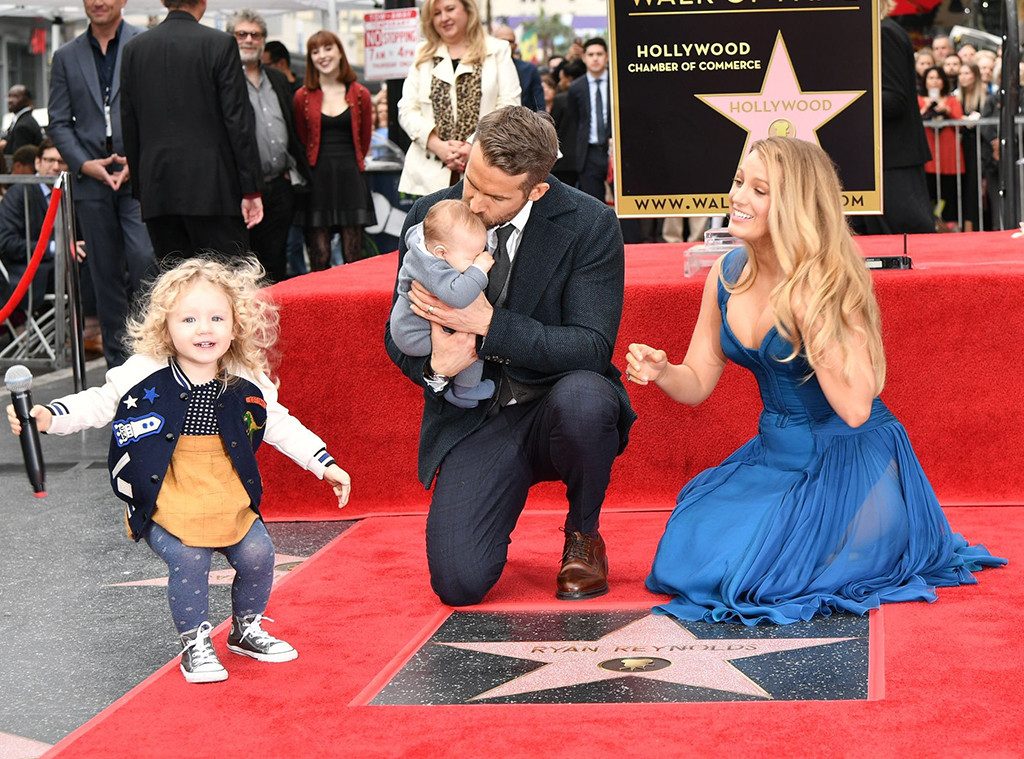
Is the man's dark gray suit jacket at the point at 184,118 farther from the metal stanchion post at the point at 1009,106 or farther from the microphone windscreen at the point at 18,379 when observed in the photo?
the microphone windscreen at the point at 18,379

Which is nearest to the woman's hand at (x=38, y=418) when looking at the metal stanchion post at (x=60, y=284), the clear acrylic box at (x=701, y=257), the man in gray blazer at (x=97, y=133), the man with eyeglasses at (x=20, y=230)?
the clear acrylic box at (x=701, y=257)

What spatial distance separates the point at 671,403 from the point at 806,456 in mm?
920

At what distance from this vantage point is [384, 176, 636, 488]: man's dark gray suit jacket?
3752 mm

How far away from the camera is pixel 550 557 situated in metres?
4.21

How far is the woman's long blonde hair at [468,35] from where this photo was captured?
22.0 feet

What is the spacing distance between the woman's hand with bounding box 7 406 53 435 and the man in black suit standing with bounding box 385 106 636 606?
961mm

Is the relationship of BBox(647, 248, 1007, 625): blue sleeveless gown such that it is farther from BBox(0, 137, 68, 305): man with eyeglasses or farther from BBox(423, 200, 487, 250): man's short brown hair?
BBox(0, 137, 68, 305): man with eyeglasses

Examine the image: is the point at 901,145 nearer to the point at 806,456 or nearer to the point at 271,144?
the point at 806,456

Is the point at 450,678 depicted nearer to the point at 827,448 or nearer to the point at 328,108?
the point at 827,448

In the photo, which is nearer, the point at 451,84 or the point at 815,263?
the point at 815,263

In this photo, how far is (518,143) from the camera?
3.57m

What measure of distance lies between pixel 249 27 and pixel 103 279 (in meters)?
2.06

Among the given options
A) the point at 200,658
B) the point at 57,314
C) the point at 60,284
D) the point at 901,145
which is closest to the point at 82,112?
the point at 60,284

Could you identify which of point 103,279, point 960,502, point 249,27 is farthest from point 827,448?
point 249,27
